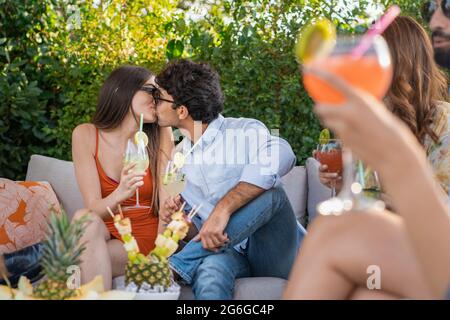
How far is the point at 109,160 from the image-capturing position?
3566mm

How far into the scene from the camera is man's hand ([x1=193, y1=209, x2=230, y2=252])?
3.02 meters

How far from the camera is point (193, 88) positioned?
135 inches

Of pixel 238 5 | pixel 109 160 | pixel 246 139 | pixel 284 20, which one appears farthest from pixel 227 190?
pixel 238 5

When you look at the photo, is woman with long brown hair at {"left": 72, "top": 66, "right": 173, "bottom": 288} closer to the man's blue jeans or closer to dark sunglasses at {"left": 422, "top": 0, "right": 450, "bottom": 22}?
the man's blue jeans

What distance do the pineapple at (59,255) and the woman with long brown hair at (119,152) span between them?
1099 mm

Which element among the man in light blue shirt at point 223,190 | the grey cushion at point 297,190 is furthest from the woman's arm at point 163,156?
the grey cushion at point 297,190

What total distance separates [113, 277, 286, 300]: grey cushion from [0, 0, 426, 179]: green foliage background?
1441mm

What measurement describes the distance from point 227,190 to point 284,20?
167 centimetres

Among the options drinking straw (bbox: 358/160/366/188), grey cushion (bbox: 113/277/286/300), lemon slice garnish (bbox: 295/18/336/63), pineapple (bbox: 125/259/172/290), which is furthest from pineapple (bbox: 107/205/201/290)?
lemon slice garnish (bbox: 295/18/336/63)

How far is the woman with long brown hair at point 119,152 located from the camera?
345 centimetres

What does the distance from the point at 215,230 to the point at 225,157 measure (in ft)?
1.45

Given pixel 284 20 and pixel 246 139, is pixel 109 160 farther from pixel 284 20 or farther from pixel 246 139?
pixel 284 20

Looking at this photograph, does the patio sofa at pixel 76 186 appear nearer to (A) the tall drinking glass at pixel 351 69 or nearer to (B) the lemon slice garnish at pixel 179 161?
(B) the lemon slice garnish at pixel 179 161
